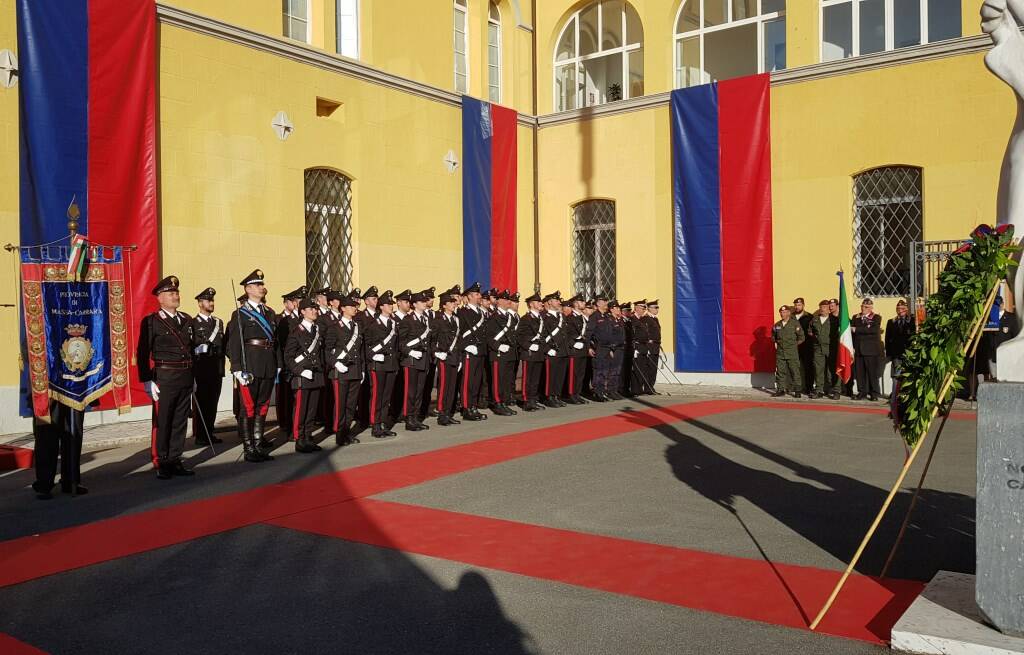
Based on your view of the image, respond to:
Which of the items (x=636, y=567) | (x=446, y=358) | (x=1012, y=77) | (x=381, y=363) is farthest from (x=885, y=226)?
(x=636, y=567)

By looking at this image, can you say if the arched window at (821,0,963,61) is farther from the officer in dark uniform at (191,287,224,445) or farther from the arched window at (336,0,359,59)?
the officer in dark uniform at (191,287,224,445)

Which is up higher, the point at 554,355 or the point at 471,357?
the point at 471,357

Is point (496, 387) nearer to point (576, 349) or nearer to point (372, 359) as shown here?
point (576, 349)

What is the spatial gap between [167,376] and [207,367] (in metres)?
2.48

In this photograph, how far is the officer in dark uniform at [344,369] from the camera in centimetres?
A: 1001

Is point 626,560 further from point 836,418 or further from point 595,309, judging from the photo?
point 595,309

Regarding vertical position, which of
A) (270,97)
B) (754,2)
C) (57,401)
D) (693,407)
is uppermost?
(754,2)

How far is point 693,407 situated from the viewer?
13.5m

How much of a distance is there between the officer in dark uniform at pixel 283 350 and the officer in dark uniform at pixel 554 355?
166 inches

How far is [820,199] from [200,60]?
10.6m

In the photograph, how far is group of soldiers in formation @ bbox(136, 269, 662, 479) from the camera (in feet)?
27.3

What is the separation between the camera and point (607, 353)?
49.5 ft

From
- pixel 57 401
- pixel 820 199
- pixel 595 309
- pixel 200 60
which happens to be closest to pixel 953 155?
pixel 820 199

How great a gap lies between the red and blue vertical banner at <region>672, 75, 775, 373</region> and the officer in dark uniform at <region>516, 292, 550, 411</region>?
4.37 metres
